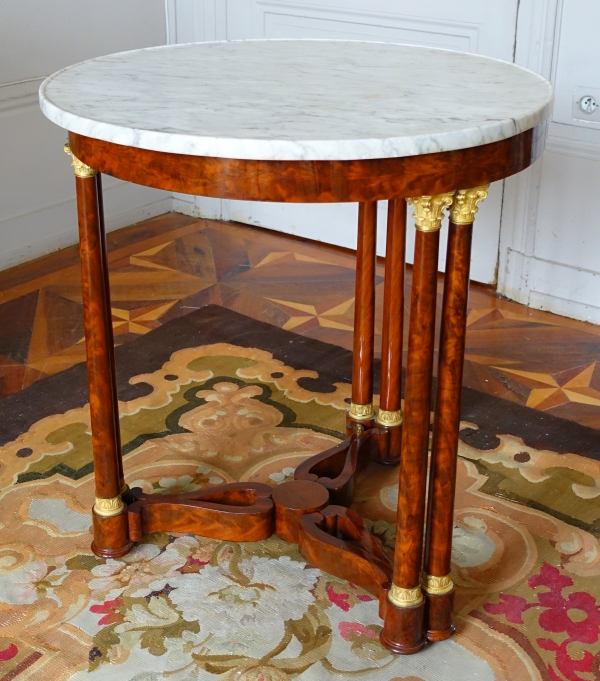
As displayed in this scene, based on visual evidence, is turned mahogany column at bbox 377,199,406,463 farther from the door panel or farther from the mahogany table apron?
the door panel

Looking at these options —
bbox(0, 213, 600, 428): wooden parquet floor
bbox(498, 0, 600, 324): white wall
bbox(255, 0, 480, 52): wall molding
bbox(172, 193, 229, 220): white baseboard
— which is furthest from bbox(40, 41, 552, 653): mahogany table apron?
bbox(172, 193, 229, 220): white baseboard

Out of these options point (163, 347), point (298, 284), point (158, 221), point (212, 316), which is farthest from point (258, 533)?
point (158, 221)

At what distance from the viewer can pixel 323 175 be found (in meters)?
Result: 1.16

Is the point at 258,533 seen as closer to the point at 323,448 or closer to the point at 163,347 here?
the point at 323,448

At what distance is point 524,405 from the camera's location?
89.0 inches

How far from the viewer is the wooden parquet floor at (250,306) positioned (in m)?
2.41

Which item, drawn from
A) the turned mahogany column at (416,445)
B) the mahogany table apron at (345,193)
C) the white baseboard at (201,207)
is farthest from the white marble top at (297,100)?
the white baseboard at (201,207)

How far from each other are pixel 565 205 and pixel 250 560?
1.55m

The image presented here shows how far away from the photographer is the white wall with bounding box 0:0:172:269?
2.99 metres

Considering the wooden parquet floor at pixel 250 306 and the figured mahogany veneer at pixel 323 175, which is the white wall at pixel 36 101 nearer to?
the wooden parquet floor at pixel 250 306

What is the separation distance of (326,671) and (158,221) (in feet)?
7.93

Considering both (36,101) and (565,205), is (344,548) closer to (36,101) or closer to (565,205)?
(565,205)

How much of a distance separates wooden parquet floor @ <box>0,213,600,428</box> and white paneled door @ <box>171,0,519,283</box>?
75 millimetres

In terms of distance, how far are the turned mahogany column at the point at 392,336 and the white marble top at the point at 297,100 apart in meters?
0.28
